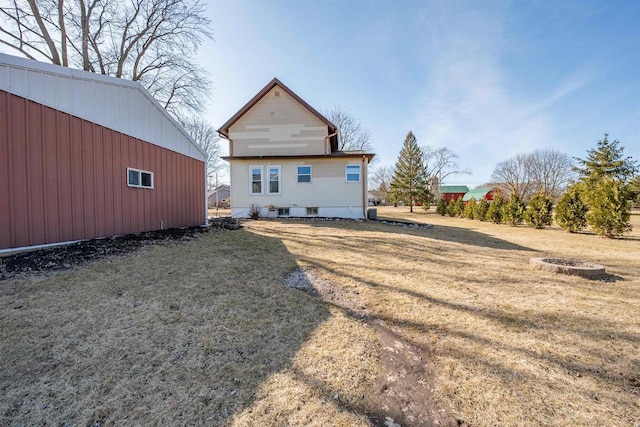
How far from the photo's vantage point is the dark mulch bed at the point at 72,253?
4.10 meters

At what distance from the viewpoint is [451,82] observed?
14906mm

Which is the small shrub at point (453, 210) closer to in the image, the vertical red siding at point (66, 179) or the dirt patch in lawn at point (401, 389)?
the vertical red siding at point (66, 179)

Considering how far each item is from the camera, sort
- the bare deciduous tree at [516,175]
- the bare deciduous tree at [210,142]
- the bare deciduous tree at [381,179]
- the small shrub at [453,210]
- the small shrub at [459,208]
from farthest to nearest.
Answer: the bare deciduous tree at [381,179] < the bare deciduous tree at [516,175] < the bare deciduous tree at [210,142] < the small shrub at [453,210] < the small shrub at [459,208]

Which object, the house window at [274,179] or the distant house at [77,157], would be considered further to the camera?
the house window at [274,179]

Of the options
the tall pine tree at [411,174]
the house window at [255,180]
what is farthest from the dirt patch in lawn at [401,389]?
the tall pine tree at [411,174]

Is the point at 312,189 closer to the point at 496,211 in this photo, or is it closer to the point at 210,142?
the point at 496,211

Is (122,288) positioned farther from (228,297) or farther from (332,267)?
(332,267)

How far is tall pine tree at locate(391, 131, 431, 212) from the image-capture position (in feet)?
95.5

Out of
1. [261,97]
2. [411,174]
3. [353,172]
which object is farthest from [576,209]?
[411,174]

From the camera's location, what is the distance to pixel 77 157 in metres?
5.57

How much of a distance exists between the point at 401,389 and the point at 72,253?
19.9ft

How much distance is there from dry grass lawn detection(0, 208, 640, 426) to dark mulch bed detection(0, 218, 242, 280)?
0.44 m

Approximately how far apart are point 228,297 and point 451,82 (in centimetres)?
1669

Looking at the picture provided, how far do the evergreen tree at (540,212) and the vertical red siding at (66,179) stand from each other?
1643 cm
